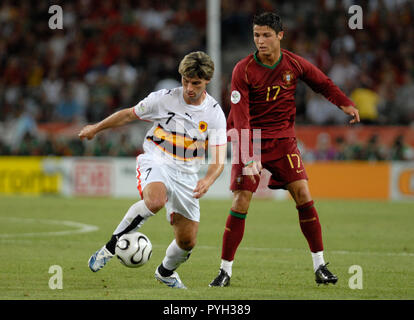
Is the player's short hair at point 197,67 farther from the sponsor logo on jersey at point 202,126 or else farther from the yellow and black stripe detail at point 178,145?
the yellow and black stripe detail at point 178,145

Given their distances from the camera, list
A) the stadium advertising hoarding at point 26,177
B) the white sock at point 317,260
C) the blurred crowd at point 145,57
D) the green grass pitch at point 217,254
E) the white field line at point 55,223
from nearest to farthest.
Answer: the green grass pitch at point 217,254
the white sock at point 317,260
the white field line at point 55,223
the stadium advertising hoarding at point 26,177
the blurred crowd at point 145,57

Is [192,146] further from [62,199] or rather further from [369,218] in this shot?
[62,199]

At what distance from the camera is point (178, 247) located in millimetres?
7520

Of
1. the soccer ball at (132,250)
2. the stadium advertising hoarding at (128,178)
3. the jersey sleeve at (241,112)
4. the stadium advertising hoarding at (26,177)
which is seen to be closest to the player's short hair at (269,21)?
the jersey sleeve at (241,112)

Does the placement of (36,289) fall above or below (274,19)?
below

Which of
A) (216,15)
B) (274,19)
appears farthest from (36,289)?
(216,15)

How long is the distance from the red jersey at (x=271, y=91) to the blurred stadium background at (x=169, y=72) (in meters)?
11.3

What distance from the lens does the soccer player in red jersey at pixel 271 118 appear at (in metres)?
7.57

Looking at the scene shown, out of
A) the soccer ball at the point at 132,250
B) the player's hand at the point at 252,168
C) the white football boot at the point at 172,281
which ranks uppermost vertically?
the player's hand at the point at 252,168

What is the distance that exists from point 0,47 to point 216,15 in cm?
857

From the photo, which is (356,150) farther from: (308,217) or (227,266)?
(227,266)

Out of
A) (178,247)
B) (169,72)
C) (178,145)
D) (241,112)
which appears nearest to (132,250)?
(178,247)

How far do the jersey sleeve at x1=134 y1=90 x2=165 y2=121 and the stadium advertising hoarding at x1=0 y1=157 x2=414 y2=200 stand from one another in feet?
35.5
